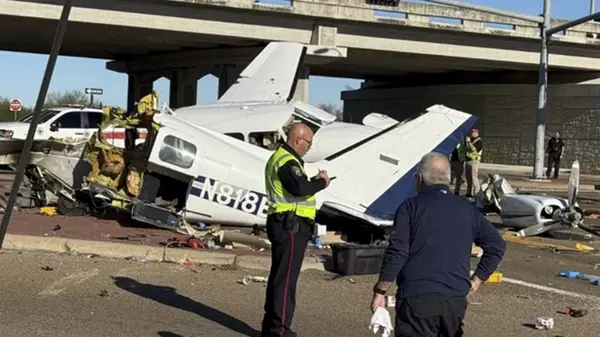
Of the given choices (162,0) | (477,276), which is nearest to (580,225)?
(477,276)

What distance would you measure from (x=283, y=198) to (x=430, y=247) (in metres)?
2.02

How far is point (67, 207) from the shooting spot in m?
13.5

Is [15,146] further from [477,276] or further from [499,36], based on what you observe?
[499,36]

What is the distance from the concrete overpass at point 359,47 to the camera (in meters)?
32.0

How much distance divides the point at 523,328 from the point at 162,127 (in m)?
6.37

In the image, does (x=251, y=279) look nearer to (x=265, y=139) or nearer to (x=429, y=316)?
(x=265, y=139)

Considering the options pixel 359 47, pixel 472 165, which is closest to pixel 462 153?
pixel 472 165

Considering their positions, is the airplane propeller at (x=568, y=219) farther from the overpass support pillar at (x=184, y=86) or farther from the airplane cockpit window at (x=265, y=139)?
the overpass support pillar at (x=184, y=86)

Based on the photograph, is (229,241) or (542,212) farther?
(542,212)

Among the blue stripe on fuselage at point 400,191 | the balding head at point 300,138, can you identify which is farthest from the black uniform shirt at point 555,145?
the balding head at point 300,138

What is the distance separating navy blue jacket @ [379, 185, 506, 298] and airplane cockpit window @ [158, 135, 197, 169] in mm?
7605

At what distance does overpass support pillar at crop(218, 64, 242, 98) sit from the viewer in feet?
123

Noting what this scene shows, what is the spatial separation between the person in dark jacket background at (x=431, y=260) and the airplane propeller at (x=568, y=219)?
9.79 metres

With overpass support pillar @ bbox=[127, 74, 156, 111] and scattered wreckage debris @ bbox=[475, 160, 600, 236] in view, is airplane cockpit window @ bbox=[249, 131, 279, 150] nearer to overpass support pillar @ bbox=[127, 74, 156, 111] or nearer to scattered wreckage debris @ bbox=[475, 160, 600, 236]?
scattered wreckage debris @ bbox=[475, 160, 600, 236]
